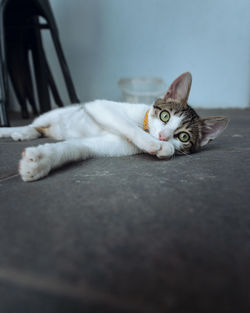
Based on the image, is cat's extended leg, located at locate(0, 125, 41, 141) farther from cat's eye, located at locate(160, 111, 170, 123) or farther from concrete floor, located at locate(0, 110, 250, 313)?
cat's eye, located at locate(160, 111, 170, 123)

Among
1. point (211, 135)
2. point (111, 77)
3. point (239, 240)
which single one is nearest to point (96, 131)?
point (211, 135)

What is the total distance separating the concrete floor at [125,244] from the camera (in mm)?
320

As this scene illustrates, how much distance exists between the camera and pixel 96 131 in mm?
1211

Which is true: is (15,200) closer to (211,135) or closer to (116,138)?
(116,138)

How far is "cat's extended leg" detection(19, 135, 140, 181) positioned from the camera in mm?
729

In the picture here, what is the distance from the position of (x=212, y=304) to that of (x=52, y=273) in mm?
215

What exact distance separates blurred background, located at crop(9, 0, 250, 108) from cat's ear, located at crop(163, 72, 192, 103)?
195 centimetres

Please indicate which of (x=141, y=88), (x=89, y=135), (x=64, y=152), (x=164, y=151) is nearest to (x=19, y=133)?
(x=89, y=135)

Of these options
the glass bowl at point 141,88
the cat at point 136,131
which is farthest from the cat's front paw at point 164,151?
the glass bowl at point 141,88

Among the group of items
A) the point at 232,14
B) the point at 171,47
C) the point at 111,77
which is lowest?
the point at 111,77

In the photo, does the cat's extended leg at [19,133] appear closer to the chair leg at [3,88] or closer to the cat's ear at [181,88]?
the chair leg at [3,88]

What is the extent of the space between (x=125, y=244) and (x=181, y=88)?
900mm

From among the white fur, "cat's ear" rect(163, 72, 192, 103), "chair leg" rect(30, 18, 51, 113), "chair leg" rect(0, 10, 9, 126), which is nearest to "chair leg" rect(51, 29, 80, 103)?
"chair leg" rect(30, 18, 51, 113)

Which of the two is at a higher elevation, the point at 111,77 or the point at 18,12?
the point at 18,12
